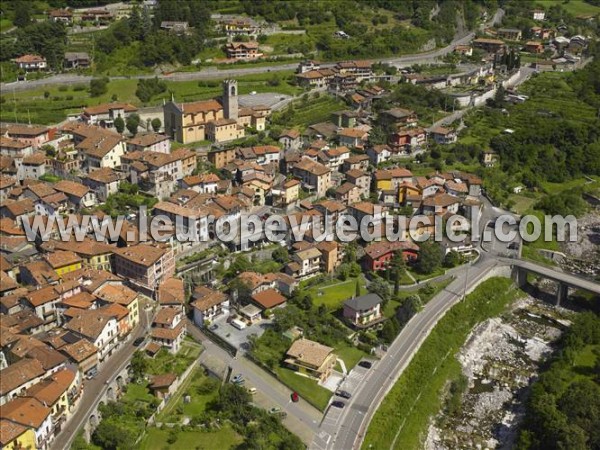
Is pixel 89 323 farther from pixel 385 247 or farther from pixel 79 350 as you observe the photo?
pixel 385 247

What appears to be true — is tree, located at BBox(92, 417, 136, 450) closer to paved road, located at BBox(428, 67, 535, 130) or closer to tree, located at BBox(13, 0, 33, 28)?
paved road, located at BBox(428, 67, 535, 130)

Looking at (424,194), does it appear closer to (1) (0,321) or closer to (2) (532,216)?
(2) (532,216)

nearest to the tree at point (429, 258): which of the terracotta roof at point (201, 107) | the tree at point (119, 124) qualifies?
the terracotta roof at point (201, 107)

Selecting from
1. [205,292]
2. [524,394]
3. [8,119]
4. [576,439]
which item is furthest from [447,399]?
[8,119]

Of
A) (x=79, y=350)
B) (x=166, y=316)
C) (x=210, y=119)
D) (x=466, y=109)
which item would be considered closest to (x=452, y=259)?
(x=166, y=316)

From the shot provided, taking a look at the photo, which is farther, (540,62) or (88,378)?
(540,62)

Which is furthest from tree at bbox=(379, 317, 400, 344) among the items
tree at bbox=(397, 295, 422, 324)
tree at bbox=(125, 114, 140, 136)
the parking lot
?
tree at bbox=(125, 114, 140, 136)

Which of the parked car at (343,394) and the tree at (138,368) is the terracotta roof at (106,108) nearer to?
the tree at (138,368)
